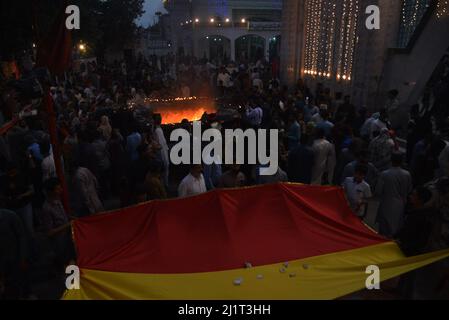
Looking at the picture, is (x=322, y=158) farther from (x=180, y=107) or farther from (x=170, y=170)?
(x=180, y=107)

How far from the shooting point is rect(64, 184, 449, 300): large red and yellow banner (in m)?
4.61

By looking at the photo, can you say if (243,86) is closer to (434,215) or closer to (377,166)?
(377,166)

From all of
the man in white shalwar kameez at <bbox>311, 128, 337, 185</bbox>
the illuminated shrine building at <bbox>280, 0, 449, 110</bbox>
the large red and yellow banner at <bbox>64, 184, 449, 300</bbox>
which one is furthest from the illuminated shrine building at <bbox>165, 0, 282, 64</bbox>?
the large red and yellow banner at <bbox>64, 184, 449, 300</bbox>

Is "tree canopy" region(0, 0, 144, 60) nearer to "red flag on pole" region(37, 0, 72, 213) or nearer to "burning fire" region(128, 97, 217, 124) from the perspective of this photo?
"red flag on pole" region(37, 0, 72, 213)

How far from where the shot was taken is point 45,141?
26.4 feet

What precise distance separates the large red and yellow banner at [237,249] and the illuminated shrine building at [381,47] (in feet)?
31.4

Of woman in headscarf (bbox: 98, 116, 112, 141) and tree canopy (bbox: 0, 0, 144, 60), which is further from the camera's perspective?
tree canopy (bbox: 0, 0, 144, 60)

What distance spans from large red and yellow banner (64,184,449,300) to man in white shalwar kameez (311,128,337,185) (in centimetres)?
236

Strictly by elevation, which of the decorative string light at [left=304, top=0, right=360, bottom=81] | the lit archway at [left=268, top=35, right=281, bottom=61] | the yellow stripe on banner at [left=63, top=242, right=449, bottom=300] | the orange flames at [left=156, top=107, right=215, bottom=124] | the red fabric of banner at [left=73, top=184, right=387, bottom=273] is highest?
the lit archway at [left=268, top=35, right=281, bottom=61]

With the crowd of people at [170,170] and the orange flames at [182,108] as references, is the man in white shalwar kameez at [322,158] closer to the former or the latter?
the crowd of people at [170,170]

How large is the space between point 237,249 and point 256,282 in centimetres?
70

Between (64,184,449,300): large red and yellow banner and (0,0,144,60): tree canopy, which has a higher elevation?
(0,0,144,60): tree canopy

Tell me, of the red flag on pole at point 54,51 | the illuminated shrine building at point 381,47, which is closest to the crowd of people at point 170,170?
the red flag on pole at point 54,51

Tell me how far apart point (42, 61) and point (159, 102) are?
11907 millimetres
